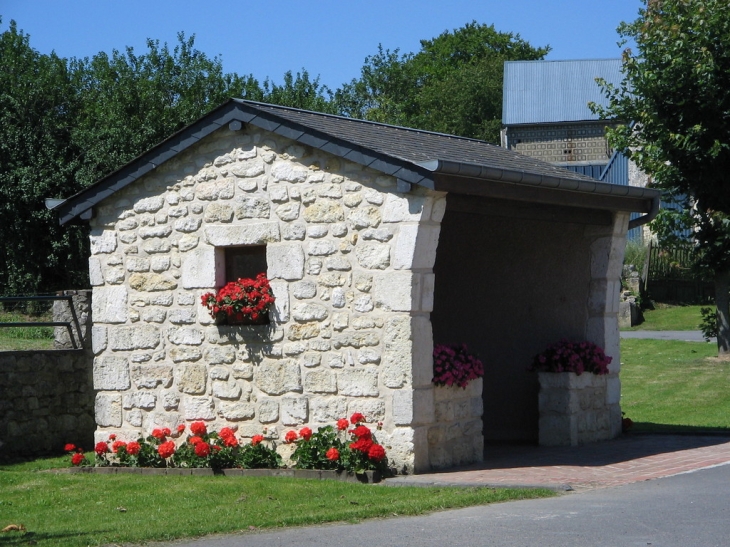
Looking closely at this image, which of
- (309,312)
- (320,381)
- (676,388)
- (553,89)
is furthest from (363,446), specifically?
(553,89)

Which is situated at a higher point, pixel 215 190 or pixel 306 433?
pixel 215 190

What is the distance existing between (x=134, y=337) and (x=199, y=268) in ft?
3.70

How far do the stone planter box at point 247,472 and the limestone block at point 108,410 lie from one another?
0.61 meters

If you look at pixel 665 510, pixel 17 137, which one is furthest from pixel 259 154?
pixel 17 137

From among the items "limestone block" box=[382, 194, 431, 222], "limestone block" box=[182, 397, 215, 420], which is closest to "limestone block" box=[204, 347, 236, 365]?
"limestone block" box=[182, 397, 215, 420]

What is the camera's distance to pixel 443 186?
8.98 m

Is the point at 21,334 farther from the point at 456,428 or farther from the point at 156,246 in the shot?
the point at 456,428

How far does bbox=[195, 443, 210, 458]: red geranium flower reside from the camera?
9.80m

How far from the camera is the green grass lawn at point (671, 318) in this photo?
84.1 ft

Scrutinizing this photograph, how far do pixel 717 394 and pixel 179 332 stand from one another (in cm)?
861

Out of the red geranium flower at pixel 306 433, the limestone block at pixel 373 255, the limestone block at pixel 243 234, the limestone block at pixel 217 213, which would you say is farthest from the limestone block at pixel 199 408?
the limestone block at pixel 373 255

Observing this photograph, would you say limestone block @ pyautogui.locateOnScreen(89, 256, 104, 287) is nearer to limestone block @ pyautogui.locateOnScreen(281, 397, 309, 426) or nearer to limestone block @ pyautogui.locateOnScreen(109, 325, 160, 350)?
limestone block @ pyautogui.locateOnScreen(109, 325, 160, 350)

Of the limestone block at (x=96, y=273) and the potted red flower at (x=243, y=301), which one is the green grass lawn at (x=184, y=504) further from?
the limestone block at (x=96, y=273)

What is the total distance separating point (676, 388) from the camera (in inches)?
636
